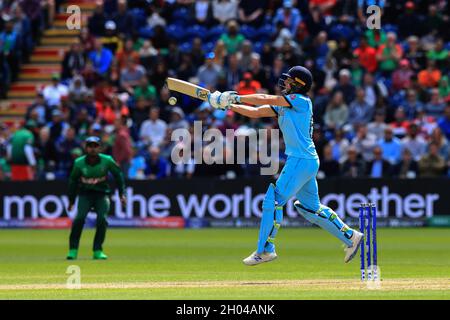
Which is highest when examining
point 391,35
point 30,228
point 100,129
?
point 391,35

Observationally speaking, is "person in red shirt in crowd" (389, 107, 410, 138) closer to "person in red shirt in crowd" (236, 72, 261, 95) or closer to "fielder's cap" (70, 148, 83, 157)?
"person in red shirt in crowd" (236, 72, 261, 95)

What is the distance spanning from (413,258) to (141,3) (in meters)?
14.9

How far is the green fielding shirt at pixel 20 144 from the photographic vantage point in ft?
88.4

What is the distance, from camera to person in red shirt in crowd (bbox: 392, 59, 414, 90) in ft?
90.7

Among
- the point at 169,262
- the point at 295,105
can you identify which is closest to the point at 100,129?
the point at 169,262

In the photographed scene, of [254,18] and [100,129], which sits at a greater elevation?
[254,18]

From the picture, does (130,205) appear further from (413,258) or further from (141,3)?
(413,258)

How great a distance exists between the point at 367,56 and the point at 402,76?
3.12 feet

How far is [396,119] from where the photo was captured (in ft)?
88.5

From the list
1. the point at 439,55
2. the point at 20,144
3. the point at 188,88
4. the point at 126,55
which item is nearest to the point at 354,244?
the point at 188,88

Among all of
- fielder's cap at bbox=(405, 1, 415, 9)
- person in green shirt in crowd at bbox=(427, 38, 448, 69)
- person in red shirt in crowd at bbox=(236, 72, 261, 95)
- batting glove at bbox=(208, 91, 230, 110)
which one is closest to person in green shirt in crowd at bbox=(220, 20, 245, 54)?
person in red shirt in crowd at bbox=(236, 72, 261, 95)

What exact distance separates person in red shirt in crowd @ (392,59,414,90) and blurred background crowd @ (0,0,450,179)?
0.08ft

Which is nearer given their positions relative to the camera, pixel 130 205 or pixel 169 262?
pixel 169 262

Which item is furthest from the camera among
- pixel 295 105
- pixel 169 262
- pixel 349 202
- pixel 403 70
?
pixel 403 70
